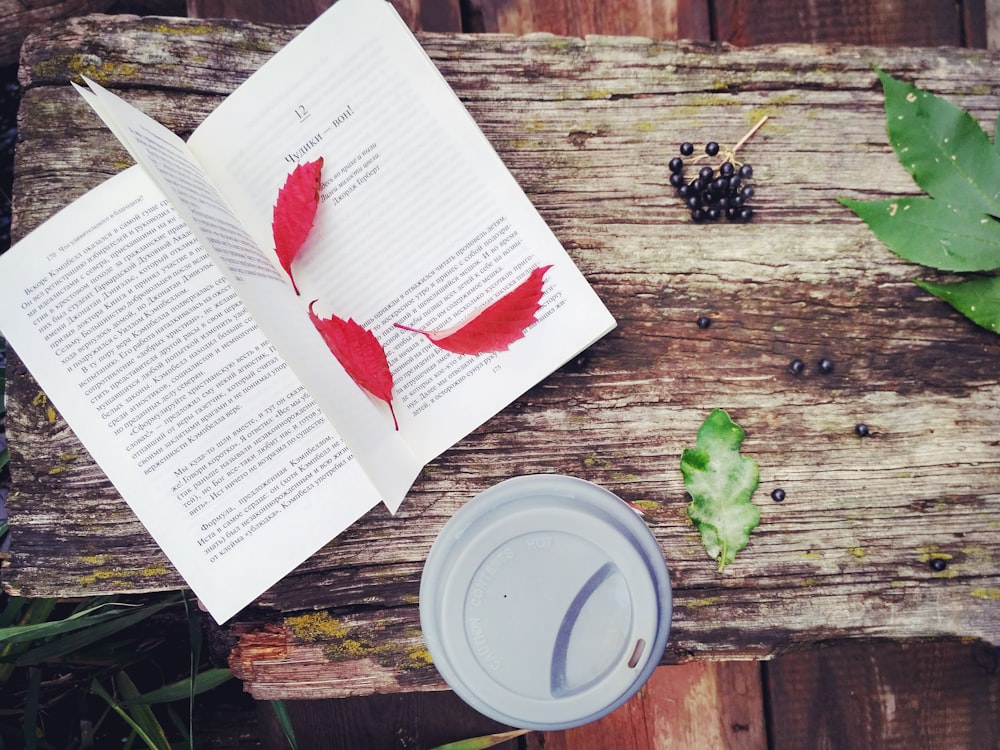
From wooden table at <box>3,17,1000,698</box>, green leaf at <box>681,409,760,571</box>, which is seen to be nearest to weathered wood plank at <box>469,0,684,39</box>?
wooden table at <box>3,17,1000,698</box>

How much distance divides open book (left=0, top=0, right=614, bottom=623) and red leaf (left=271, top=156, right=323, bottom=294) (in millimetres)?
16

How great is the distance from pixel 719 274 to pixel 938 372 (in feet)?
1.07

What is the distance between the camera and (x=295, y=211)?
84cm

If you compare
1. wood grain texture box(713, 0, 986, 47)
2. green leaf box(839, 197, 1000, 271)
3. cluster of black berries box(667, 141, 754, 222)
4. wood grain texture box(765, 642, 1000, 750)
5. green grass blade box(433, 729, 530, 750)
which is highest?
wood grain texture box(713, 0, 986, 47)

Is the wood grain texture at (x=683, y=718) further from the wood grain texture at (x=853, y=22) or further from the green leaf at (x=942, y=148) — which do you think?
the wood grain texture at (x=853, y=22)

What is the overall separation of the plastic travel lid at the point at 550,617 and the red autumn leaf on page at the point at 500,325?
8.9 inches

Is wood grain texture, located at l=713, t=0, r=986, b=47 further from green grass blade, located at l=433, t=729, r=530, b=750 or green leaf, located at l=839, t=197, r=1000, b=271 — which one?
green grass blade, located at l=433, t=729, r=530, b=750

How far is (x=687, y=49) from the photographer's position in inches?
35.5

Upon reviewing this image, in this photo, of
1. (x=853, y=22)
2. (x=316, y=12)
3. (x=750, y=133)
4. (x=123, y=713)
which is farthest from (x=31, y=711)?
(x=853, y=22)

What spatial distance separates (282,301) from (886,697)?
4.06 feet

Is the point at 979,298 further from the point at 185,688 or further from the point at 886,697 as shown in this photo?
the point at 185,688

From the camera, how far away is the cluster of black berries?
2.86 ft

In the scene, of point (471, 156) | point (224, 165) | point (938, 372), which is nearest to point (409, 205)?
point (471, 156)

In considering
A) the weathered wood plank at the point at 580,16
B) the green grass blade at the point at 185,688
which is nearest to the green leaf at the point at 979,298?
the weathered wood plank at the point at 580,16
